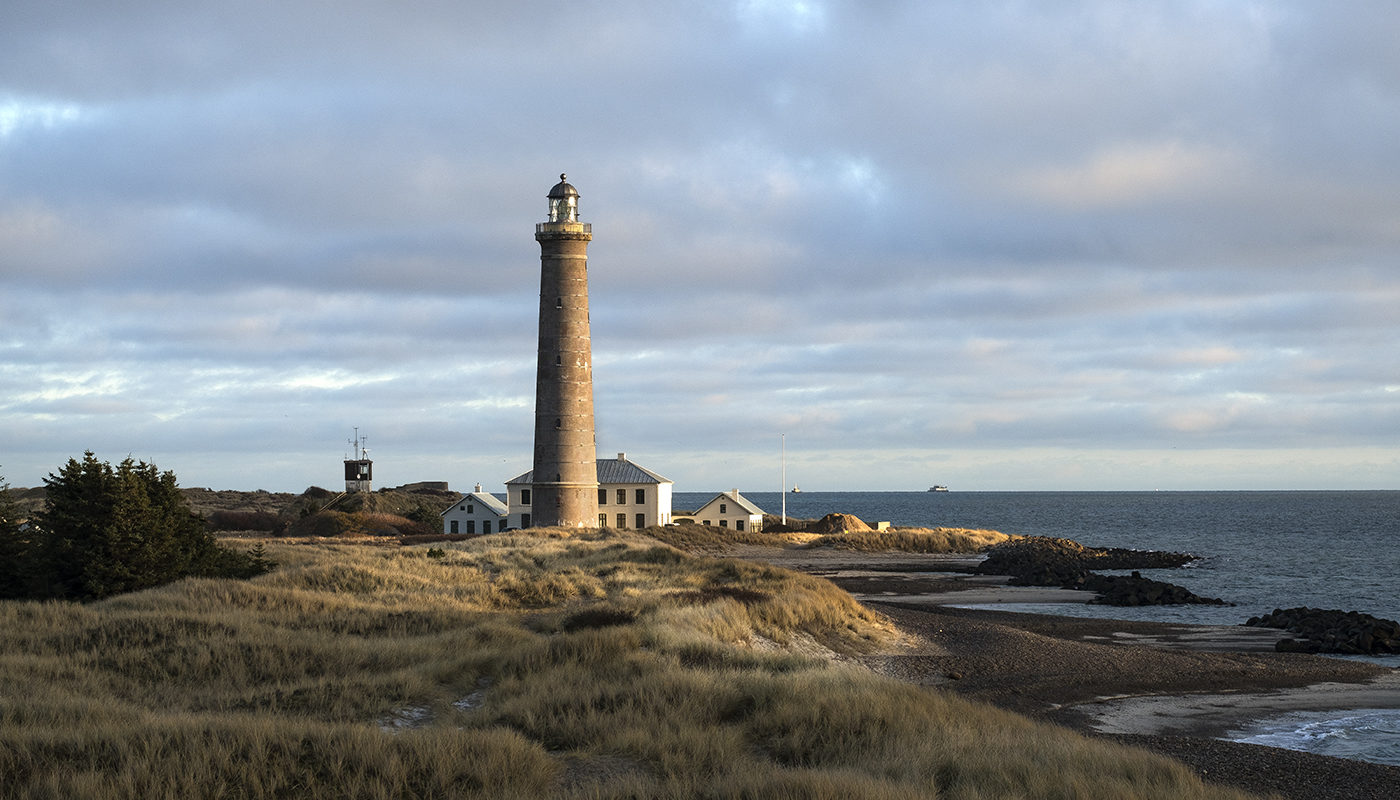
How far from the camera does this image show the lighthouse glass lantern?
5291 centimetres

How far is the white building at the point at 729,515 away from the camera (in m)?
88.7

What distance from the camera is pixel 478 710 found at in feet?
51.1

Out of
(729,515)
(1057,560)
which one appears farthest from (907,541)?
(1057,560)

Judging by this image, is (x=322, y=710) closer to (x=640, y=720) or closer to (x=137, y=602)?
(x=640, y=720)

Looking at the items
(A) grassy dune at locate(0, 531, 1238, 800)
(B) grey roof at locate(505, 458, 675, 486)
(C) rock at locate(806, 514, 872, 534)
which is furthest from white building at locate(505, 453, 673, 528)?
(A) grassy dune at locate(0, 531, 1238, 800)

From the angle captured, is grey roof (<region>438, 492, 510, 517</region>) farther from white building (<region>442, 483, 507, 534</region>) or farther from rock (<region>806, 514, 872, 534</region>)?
rock (<region>806, 514, 872, 534</region>)

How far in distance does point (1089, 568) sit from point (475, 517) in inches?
1560

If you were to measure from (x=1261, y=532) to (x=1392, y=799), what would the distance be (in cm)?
10537

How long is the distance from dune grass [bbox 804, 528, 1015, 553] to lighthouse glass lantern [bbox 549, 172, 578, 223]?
39.3 meters

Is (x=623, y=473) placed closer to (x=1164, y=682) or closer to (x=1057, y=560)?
(x=1057, y=560)

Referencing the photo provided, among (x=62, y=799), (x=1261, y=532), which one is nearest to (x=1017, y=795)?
(x=62, y=799)

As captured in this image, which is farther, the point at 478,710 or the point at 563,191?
the point at 563,191

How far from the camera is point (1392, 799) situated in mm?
15344

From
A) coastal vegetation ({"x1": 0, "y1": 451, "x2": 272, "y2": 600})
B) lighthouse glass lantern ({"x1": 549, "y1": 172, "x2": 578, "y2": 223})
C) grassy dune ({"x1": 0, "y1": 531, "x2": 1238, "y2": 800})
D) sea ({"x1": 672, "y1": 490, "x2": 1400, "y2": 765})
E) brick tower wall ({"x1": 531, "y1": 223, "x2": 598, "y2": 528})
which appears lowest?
sea ({"x1": 672, "y1": 490, "x2": 1400, "y2": 765})
